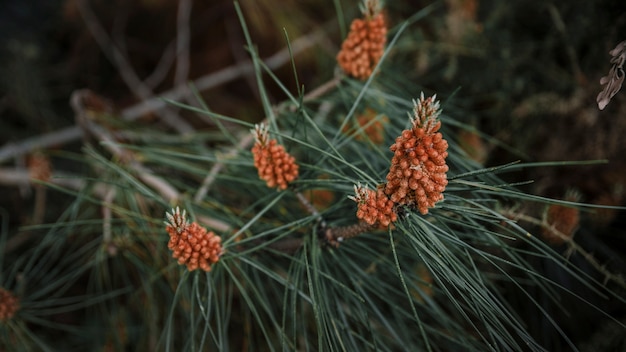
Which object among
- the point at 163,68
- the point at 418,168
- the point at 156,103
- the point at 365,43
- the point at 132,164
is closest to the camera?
the point at 418,168

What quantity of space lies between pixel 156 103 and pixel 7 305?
1.97ft

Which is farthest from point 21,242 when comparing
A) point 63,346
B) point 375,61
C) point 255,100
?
point 375,61

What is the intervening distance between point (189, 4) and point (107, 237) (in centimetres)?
75

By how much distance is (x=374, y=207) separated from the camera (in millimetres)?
323

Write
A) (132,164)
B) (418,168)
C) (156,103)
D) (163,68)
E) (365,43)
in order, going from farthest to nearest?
1. (163,68)
2. (156,103)
3. (132,164)
4. (365,43)
5. (418,168)

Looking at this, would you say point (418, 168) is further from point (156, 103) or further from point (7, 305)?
point (156, 103)

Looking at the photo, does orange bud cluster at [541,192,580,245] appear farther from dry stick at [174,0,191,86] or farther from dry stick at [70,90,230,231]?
dry stick at [174,0,191,86]

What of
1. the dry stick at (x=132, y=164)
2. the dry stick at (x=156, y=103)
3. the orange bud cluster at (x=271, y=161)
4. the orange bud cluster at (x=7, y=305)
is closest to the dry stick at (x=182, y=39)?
the dry stick at (x=156, y=103)

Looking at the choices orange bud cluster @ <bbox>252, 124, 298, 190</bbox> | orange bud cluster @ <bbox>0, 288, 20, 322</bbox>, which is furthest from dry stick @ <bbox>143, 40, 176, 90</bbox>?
orange bud cluster @ <bbox>252, 124, 298, 190</bbox>

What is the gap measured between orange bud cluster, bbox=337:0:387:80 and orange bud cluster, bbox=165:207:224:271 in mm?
241

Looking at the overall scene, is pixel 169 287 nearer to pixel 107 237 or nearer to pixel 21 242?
pixel 107 237

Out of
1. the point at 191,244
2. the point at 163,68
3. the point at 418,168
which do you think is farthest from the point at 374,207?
the point at 163,68

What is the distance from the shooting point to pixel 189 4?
1125 millimetres

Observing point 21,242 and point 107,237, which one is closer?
point 107,237
